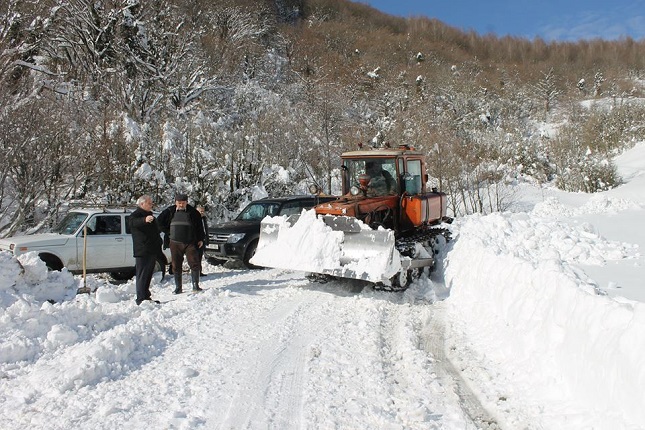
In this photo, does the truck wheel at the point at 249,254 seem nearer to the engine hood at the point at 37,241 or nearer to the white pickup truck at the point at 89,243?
the white pickup truck at the point at 89,243

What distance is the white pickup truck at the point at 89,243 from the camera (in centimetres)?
920

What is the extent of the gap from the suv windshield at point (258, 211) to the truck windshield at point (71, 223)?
11.6ft

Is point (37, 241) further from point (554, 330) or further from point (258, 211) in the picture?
point (554, 330)

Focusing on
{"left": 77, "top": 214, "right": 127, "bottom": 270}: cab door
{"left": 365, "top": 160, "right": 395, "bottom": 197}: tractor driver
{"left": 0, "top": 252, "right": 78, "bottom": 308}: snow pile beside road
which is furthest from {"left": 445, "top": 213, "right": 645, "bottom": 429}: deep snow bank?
{"left": 77, "top": 214, "right": 127, "bottom": 270}: cab door

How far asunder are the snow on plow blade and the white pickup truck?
7.90 feet

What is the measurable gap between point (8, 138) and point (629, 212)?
17.4 meters

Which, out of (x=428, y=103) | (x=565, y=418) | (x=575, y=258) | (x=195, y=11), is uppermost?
(x=195, y=11)

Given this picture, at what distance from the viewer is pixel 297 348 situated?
17.7 feet

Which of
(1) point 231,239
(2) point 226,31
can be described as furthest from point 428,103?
(1) point 231,239

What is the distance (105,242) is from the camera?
9.85 metres

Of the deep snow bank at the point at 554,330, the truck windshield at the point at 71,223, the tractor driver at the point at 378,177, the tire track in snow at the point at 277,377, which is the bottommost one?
the tire track in snow at the point at 277,377

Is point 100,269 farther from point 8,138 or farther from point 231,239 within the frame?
point 8,138

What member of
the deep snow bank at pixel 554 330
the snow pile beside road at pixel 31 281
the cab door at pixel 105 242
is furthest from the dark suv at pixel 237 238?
the deep snow bank at pixel 554 330

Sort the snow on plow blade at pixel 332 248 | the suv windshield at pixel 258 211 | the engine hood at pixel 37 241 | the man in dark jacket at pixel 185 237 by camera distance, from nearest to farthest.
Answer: the snow on plow blade at pixel 332 248 → the man in dark jacket at pixel 185 237 → the engine hood at pixel 37 241 → the suv windshield at pixel 258 211
